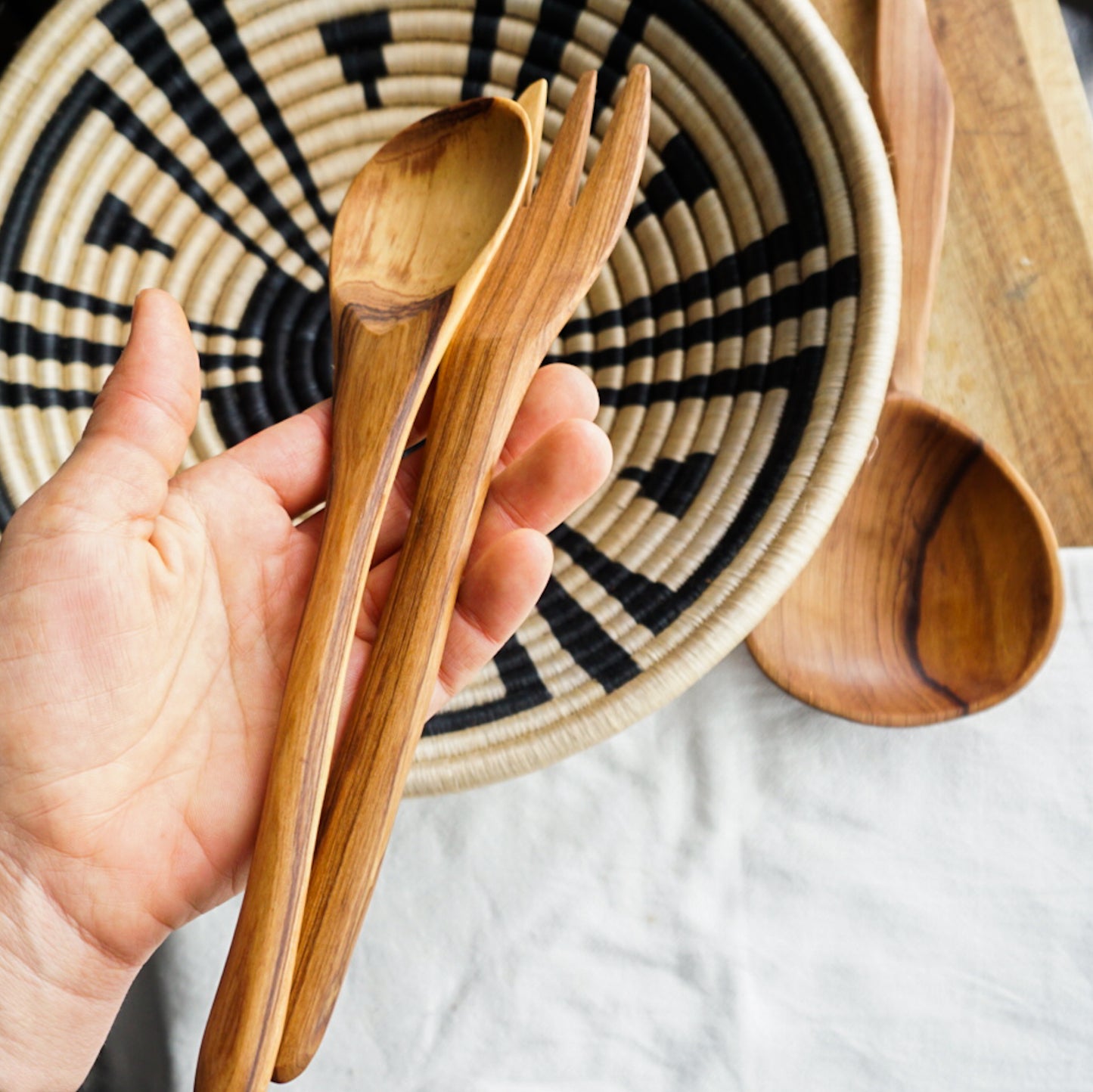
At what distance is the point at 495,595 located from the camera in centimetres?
41

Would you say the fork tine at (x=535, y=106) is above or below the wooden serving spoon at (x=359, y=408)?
above

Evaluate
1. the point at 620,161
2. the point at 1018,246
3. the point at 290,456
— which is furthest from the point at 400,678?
the point at 1018,246

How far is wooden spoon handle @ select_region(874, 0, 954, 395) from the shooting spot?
0.55 m

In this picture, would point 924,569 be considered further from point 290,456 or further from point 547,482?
point 290,456

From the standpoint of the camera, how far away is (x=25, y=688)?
365 millimetres

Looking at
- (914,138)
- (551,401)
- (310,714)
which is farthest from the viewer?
(914,138)

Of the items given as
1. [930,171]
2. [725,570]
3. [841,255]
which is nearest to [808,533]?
[725,570]

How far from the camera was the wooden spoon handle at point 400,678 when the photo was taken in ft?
1.09

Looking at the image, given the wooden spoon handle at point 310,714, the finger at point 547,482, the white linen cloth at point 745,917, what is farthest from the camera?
the white linen cloth at point 745,917

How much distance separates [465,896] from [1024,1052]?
33 centimetres

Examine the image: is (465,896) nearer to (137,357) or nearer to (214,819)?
(214,819)

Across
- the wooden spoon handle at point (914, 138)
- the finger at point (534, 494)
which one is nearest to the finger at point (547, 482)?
the finger at point (534, 494)

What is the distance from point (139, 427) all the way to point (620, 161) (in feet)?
0.82

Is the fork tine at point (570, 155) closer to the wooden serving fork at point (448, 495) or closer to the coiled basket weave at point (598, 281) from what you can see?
the wooden serving fork at point (448, 495)
